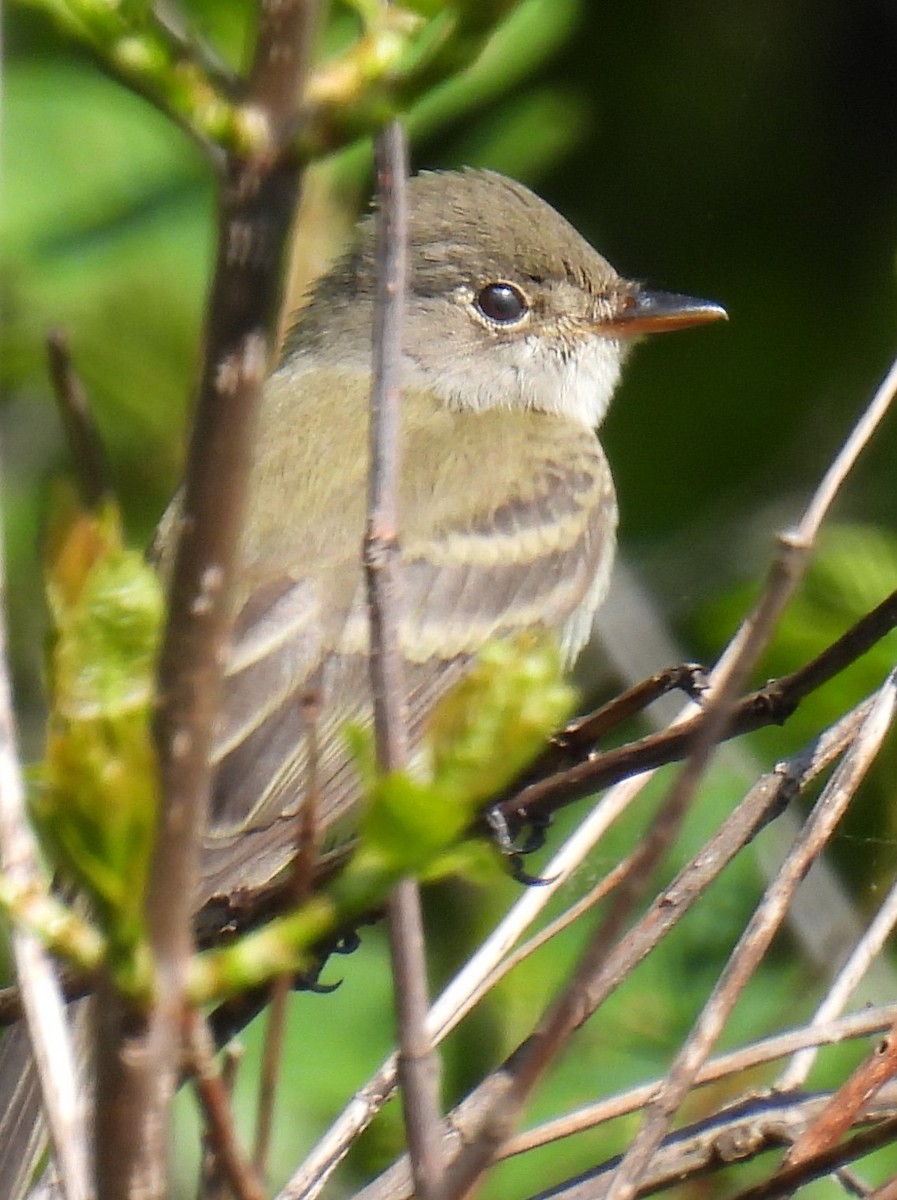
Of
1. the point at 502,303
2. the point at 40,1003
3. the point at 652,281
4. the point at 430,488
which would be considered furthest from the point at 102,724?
the point at 652,281

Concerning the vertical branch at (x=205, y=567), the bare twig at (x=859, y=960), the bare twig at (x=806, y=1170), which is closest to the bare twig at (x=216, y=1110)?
the vertical branch at (x=205, y=567)

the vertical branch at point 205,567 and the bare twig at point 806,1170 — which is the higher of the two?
the vertical branch at point 205,567

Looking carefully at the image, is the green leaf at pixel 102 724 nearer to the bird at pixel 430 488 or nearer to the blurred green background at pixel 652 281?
the bird at pixel 430 488

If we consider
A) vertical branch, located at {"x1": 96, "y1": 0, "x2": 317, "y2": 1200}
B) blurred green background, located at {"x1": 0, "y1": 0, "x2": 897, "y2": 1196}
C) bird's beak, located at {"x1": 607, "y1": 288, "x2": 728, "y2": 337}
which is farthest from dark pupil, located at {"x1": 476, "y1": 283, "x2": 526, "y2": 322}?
vertical branch, located at {"x1": 96, "y1": 0, "x2": 317, "y2": 1200}

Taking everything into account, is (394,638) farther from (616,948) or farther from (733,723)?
(616,948)

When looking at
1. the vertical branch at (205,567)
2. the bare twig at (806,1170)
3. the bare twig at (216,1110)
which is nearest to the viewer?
the vertical branch at (205,567)

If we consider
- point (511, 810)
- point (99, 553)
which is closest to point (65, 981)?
point (511, 810)

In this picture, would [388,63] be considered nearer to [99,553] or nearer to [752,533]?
[99,553]
